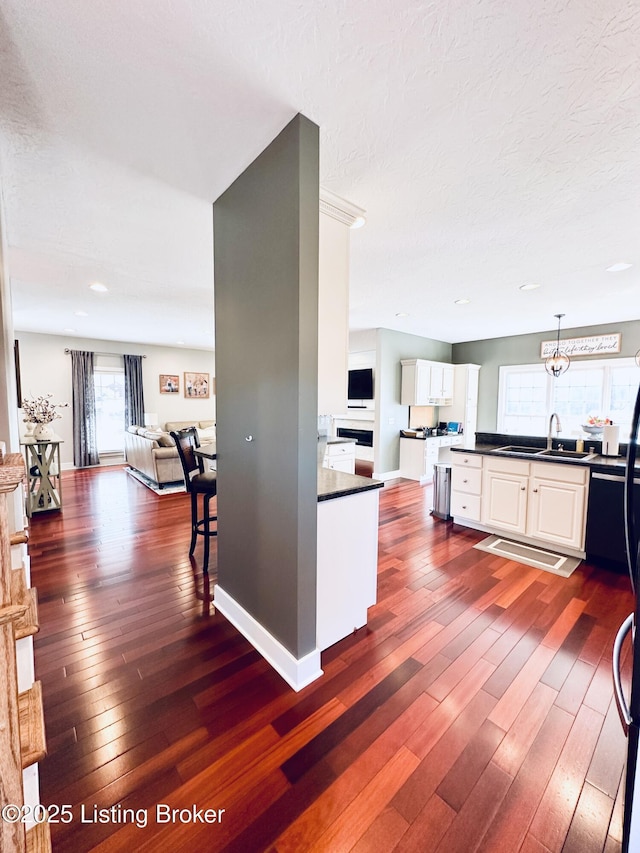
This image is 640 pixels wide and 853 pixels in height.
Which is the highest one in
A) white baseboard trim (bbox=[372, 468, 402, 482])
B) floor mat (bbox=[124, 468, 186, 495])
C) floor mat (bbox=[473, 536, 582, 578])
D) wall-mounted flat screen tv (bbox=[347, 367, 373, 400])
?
wall-mounted flat screen tv (bbox=[347, 367, 373, 400])

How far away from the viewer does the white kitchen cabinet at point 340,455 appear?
448 cm

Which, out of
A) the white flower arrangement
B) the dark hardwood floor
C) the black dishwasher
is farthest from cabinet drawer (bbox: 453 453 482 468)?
the white flower arrangement

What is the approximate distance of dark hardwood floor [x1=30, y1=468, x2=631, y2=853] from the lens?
1.12m

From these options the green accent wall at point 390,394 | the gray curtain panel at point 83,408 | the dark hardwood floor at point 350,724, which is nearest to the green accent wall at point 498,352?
the green accent wall at point 390,394

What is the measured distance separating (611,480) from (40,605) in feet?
14.7

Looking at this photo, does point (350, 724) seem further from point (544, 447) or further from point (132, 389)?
point (132, 389)

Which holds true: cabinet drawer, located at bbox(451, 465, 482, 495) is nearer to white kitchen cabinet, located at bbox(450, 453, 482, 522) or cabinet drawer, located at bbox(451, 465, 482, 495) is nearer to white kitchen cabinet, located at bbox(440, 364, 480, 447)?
white kitchen cabinet, located at bbox(450, 453, 482, 522)

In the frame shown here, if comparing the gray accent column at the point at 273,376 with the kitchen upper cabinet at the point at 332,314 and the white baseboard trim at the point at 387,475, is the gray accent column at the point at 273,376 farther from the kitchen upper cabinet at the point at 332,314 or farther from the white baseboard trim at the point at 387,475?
the white baseboard trim at the point at 387,475

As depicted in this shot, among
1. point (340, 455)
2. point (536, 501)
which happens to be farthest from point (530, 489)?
point (340, 455)

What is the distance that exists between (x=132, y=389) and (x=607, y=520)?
8136mm

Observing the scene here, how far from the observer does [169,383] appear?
8039 mm

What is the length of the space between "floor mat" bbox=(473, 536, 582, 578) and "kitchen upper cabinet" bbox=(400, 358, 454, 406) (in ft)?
10.6

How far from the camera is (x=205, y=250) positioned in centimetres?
286

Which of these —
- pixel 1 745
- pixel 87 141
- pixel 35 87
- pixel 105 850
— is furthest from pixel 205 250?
pixel 105 850
